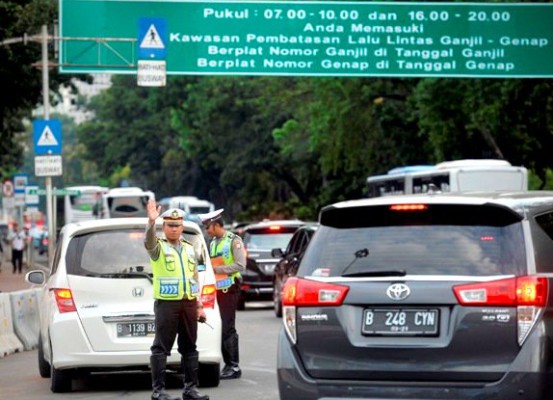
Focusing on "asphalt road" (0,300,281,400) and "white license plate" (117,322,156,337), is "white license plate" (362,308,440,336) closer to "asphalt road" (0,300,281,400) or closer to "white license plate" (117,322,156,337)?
"asphalt road" (0,300,281,400)

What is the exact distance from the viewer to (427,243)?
9.24 m

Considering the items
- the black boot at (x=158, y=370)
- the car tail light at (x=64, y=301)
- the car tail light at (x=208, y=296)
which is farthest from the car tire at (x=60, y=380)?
the black boot at (x=158, y=370)

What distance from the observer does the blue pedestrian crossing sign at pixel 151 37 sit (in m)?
34.9

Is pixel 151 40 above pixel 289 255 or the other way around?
above

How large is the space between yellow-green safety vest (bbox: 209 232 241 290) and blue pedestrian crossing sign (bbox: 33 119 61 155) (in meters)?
16.8

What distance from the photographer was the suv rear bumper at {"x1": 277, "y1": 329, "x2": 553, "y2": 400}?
9000 mm

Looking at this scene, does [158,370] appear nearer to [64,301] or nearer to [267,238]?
[64,301]

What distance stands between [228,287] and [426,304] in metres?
7.33

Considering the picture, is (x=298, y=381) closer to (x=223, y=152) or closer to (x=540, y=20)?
(x=540, y=20)

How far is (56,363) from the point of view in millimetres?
14953

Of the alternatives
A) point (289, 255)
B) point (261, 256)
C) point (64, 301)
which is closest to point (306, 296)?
point (64, 301)

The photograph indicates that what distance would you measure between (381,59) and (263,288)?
805 cm

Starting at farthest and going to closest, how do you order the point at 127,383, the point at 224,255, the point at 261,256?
the point at 261,256, the point at 224,255, the point at 127,383

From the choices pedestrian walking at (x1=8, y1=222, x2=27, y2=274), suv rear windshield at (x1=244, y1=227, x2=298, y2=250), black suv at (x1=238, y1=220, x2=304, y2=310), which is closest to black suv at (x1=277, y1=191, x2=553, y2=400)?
black suv at (x1=238, y1=220, x2=304, y2=310)
